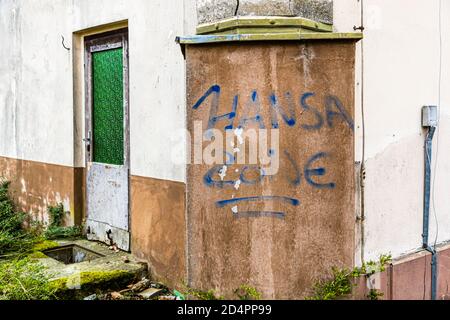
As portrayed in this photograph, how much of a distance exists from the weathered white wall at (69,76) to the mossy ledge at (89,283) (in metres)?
1.09

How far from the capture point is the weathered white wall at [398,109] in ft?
13.9

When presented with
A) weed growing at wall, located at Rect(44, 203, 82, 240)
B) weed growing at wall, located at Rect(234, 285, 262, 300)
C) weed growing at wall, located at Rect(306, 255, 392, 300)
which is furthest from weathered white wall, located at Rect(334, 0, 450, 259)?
weed growing at wall, located at Rect(44, 203, 82, 240)

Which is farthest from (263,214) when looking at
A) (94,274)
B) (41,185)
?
(41,185)

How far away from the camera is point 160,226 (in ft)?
16.3

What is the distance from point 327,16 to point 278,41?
591 mm

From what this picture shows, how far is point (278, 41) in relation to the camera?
3.68 m

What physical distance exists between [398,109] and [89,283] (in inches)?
133

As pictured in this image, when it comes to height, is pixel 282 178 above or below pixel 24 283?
above

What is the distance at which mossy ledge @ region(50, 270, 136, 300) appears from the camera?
4.65 metres

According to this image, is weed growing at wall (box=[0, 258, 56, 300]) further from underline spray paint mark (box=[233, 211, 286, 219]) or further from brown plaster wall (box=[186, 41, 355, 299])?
underline spray paint mark (box=[233, 211, 286, 219])

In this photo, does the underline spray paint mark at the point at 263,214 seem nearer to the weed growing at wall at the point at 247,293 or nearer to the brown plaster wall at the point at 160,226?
the weed growing at wall at the point at 247,293

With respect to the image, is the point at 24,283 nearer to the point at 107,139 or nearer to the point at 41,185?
the point at 107,139

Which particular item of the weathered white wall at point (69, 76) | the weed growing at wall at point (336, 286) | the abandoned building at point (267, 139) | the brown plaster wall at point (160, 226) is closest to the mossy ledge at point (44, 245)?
the abandoned building at point (267, 139)

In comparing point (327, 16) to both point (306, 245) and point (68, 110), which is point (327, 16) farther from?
point (68, 110)
